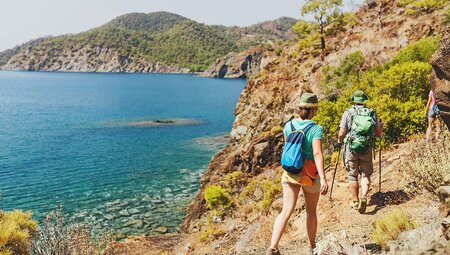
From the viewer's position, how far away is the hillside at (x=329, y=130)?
338 inches

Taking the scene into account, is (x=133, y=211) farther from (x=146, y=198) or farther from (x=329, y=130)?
(x=329, y=130)

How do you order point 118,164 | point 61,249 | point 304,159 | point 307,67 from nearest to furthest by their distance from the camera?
point 304,159
point 61,249
point 307,67
point 118,164

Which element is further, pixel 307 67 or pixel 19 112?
pixel 19 112

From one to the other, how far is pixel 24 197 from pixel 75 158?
11.0 metres

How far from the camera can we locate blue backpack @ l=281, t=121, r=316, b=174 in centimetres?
569

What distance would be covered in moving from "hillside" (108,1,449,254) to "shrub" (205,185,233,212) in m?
0.39

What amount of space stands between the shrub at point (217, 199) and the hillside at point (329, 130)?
39cm

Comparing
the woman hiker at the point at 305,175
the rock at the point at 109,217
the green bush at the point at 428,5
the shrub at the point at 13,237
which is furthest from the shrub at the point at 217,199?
the green bush at the point at 428,5

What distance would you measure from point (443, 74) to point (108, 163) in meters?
Result: 33.1

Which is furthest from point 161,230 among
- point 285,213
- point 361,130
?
point 285,213

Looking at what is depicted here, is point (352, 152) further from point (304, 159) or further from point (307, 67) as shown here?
point (307, 67)

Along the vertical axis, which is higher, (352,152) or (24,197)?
(352,152)

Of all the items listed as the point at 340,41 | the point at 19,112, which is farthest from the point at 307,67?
the point at 19,112

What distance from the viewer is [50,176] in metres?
31.5
